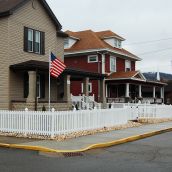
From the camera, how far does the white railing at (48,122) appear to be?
17000 mm

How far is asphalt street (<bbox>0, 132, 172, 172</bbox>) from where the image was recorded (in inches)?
408

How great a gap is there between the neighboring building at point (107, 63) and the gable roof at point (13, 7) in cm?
1339

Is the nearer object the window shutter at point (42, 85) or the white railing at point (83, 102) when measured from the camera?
the window shutter at point (42, 85)

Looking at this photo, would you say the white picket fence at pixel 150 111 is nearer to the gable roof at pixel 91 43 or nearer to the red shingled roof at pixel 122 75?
the red shingled roof at pixel 122 75

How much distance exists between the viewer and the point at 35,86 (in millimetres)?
24438

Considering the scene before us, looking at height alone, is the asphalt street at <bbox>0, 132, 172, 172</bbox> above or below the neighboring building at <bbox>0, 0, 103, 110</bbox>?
below

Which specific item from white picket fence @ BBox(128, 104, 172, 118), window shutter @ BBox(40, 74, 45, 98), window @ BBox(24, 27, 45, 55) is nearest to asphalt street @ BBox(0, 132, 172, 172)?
white picket fence @ BBox(128, 104, 172, 118)

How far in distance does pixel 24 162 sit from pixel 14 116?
277 inches

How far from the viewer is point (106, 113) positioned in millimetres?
21000

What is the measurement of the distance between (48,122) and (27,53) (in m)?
10.2

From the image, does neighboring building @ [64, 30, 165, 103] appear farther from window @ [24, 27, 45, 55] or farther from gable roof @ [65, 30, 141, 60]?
window @ [24, 27, 45, 55]

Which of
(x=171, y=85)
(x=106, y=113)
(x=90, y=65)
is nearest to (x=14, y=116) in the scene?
(x=106, y=113)

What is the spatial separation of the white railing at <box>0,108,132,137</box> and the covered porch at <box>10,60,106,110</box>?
5.45m

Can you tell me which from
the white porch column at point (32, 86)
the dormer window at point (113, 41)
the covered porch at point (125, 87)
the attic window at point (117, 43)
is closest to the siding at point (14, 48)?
the white porch column at point (32, 86)
